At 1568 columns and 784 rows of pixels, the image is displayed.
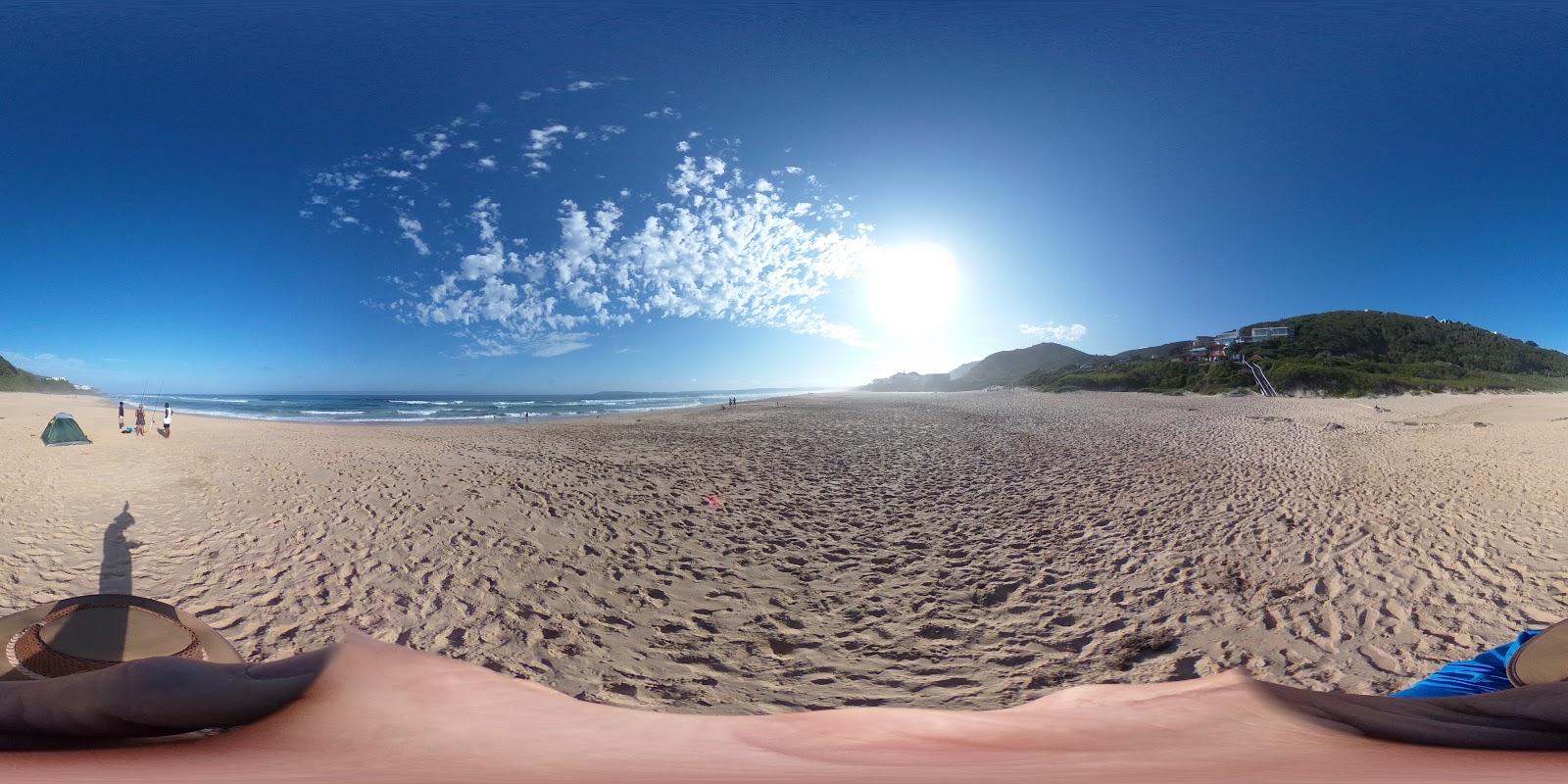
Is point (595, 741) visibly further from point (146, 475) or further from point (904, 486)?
point (146, 475)

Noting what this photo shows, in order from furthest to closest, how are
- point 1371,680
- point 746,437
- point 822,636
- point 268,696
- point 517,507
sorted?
point 746,437
point 517,507
point 822,636
point 1371,680
point 268,696

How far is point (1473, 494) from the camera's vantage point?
697 cm

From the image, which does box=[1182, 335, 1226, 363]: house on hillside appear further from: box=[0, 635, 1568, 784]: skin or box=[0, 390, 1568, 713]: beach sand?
box=[0, 635, 1568, 784]: skin

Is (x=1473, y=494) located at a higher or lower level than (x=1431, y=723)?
lower

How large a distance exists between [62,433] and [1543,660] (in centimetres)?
2040

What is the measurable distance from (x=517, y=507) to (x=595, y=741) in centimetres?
640

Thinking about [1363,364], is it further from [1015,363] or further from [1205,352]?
[1015,363]

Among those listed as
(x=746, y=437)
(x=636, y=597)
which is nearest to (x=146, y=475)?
(x=636, y=597)

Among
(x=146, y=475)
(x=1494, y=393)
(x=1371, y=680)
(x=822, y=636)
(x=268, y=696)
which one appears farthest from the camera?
(x=1494, y=393)

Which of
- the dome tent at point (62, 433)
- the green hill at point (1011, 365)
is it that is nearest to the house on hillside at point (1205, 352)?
the green hill at point (1011, 365)

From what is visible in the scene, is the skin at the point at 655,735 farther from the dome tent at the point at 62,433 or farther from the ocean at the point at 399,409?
the ocean at the point at 399,409

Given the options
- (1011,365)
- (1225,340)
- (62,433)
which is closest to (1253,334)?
(1225,340)

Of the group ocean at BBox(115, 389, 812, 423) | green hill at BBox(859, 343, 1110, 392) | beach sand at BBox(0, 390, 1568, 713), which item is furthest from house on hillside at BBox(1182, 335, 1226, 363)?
ocean at BBox(115, 389, 812, 423)

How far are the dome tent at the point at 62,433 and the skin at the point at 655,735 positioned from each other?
17725 mm
